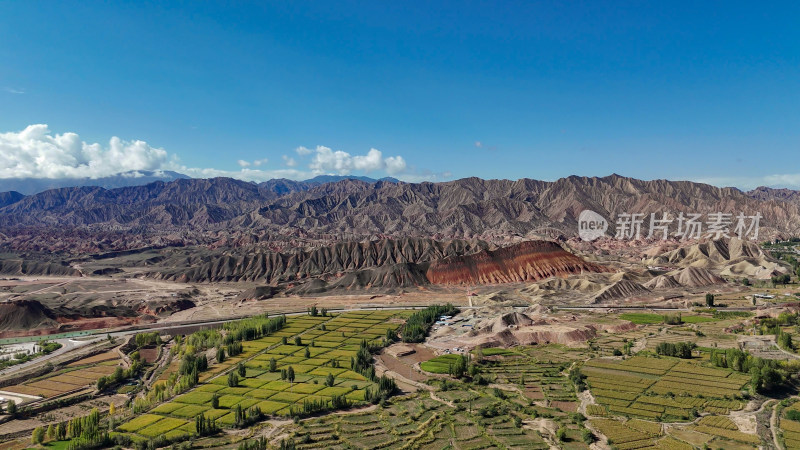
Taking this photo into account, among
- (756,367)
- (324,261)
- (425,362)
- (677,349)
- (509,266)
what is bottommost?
(425,362)

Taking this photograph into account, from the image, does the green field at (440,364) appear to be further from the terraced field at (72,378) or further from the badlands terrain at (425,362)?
the terraced field at (72,378)

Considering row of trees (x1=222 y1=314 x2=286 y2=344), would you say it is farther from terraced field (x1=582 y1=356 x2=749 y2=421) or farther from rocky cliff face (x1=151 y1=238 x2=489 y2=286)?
rocky cliff face (x1=151 y1=238 x2=489 y2=286)

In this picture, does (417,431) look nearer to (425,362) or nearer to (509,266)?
(425,362)

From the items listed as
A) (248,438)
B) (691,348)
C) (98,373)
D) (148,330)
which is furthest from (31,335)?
(691,348)

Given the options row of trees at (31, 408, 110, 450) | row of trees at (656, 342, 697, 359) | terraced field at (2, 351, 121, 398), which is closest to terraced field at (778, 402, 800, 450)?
row of trees at (656, 342, 697, 359)

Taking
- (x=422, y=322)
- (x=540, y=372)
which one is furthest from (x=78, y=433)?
(x=422, y=322)
